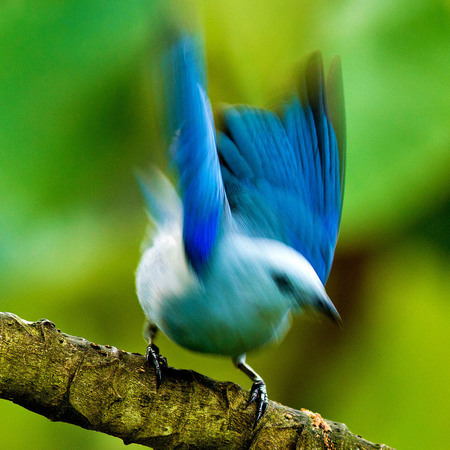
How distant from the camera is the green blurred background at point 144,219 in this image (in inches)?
61.7

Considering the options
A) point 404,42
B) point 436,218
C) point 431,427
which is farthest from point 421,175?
point 431,427

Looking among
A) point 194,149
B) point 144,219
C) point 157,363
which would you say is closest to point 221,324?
point 157,363

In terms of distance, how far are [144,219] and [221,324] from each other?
64 cm

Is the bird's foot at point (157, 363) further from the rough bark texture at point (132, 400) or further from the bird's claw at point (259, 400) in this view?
the bird's claw at point (259, 400)

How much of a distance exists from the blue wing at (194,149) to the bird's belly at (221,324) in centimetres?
6

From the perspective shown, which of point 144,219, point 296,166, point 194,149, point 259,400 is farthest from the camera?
point 144,219

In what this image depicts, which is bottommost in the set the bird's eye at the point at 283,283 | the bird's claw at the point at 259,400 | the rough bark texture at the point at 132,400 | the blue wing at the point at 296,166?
the rough bark texture at the point at 132,400

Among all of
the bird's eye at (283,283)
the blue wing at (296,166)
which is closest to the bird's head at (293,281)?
Answer: the bird's eye at (283,283)

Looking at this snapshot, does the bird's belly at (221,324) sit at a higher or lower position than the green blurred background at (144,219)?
lower

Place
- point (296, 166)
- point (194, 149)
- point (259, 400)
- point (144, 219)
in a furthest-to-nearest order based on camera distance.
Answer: point (144, 219)
point (296, 166)
point (259, 400)
point (194, 149)

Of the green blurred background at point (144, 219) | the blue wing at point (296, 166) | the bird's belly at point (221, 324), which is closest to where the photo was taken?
the bird's belly at point (221, 324)

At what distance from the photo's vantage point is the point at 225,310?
91cm

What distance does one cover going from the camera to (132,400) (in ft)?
2.77

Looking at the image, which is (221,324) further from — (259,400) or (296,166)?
(296,166)
